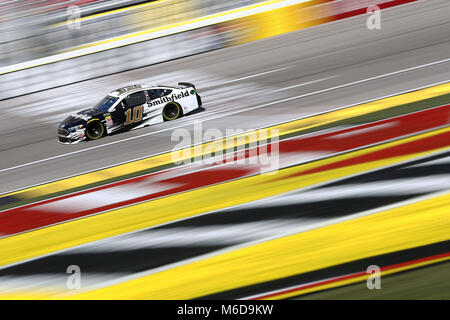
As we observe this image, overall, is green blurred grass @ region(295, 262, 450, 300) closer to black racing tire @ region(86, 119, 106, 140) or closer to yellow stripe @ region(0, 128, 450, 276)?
yellow stripe @ region(0, 128, 450, 276)

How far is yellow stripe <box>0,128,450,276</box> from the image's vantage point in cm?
1117

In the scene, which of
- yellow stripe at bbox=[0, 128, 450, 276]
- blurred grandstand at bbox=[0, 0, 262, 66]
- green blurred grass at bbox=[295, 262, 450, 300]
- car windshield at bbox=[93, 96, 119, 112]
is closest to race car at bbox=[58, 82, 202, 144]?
car windshield at bbox=[93, 96, 119, 112]

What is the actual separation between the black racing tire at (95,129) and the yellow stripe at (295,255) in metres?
6.63

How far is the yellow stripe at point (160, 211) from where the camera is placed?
11172 mm

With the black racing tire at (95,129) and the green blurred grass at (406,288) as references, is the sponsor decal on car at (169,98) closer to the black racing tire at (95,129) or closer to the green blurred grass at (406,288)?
the black racing tire at (95,129)

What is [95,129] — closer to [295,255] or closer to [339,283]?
[295,255]

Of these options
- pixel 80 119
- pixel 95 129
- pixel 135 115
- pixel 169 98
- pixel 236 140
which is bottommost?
pixel 236 140

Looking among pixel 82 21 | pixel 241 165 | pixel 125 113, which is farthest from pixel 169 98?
pixel 82 21

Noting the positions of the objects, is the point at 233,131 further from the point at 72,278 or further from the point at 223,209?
the point at 72,278

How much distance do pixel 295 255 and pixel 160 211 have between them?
302 cm

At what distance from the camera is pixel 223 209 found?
450 inches

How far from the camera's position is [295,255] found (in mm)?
9727
